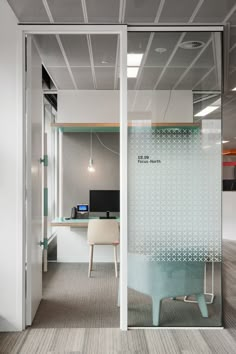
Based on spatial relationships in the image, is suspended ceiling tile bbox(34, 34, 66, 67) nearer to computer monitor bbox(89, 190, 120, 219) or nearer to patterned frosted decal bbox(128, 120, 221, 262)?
patterned frosted decal bbox(128, 120, 221, 262)

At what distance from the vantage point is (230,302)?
388 centimetres

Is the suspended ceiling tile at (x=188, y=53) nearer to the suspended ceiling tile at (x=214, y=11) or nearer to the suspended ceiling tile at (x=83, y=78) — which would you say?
the suspended ceiling tile at (x=214, y=11)

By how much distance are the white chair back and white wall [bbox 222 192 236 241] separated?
182 cm

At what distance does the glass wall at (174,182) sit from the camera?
128 inches

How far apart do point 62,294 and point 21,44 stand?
2.55m

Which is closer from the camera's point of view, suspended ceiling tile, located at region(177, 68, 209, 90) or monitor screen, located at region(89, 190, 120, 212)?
suspended ceiling tile, located at region(177, 68, 209, 90)

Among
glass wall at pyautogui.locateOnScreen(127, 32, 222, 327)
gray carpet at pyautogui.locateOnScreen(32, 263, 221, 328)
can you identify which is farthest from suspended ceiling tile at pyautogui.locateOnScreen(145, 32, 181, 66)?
gray carpet at pyautogui.locateOnScreen(32, 263, 221, 328)

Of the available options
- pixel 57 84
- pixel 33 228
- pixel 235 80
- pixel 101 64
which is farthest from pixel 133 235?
pixel 57 84

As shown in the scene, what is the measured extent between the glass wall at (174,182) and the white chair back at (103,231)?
2028mm

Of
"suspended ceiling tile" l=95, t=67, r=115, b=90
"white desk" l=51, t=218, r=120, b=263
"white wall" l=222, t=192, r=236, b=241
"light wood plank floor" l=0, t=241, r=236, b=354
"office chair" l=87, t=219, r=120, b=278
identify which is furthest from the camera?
"white desk" l=51, t=218, r=120, b=263

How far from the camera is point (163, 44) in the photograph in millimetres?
3303

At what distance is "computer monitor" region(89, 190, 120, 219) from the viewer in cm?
590

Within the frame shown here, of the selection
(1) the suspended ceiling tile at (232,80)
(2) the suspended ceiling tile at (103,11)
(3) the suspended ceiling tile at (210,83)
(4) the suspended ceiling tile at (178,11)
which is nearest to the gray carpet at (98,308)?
(3) the suspended ceiling tile at (210,83)

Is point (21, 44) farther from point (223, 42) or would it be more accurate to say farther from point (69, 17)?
point (223, 42)
